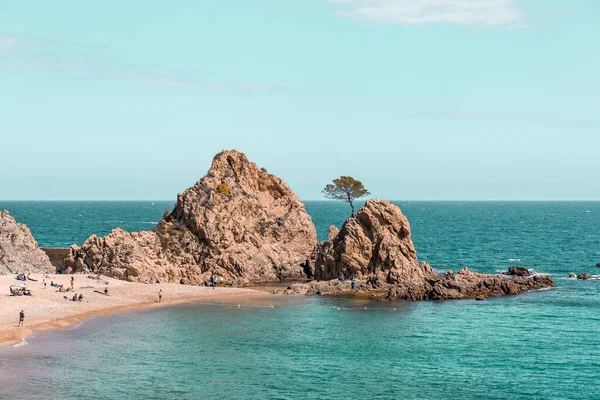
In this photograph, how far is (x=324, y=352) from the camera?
59.8 metres

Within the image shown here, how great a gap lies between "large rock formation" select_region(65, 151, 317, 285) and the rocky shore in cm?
15

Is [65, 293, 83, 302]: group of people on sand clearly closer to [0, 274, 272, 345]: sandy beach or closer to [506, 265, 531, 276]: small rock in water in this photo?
[0, 274, 272, 345]: sandy beach

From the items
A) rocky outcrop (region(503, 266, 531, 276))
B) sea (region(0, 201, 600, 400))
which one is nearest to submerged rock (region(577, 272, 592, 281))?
rocky outcrop (region(503, 266, 531, 276))

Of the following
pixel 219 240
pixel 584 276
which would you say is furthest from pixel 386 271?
pixel 584 276

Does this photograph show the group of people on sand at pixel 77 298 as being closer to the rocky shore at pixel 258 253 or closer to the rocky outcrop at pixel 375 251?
the rocky shore at pixel 258 253

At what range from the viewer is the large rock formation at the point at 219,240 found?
96.2m

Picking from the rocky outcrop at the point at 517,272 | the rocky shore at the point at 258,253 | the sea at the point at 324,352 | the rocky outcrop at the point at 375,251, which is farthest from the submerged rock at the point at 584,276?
the rocky outcrop at the point at 375,251

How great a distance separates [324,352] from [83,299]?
108 feet

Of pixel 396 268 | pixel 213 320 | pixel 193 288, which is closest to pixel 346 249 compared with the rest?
pixel 396 268

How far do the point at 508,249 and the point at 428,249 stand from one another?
704 inches

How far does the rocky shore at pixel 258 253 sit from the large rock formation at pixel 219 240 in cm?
15

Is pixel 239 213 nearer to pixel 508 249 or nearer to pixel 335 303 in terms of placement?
pixel 335 303

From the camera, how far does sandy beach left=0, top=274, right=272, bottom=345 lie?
67.4 metres

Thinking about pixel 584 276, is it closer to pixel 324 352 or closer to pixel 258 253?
pixel 258 253
